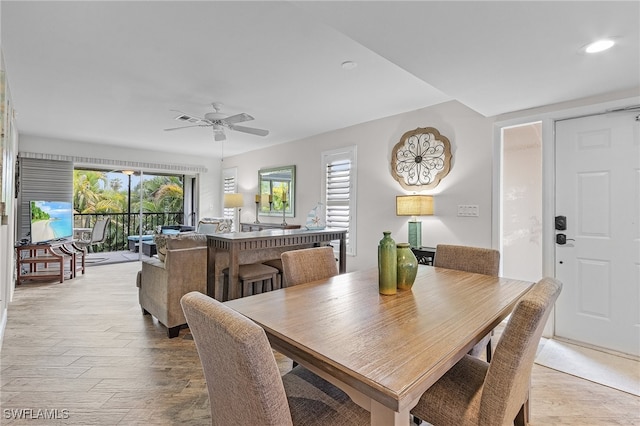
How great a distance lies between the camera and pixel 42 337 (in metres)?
2.81

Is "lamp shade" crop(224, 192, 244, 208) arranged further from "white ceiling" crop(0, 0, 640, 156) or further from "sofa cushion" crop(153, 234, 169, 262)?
"sofa cushion" crop(153, 234, 169, 262)

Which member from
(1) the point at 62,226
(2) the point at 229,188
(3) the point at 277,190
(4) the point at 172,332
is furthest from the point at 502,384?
(2) the point at 229,188

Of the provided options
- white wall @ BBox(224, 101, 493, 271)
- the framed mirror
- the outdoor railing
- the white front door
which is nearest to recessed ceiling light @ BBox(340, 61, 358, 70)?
white wall @ BBox(224, 101, 493, 271)

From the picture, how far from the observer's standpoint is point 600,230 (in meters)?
2.75

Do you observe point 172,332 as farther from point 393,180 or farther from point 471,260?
point 393,180

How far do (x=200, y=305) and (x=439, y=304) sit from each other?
107 cm

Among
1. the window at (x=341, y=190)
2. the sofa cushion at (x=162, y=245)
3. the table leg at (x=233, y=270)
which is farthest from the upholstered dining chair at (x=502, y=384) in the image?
the window at (x=341, y=190)

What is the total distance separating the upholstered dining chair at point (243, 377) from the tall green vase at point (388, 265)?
0.59 meters

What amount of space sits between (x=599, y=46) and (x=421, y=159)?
2007 millimetres

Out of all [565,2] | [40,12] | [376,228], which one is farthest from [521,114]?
[40,12]

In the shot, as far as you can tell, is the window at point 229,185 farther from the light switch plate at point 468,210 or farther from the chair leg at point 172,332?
the light switch plate at point 468,210

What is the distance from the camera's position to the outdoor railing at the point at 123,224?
789cm

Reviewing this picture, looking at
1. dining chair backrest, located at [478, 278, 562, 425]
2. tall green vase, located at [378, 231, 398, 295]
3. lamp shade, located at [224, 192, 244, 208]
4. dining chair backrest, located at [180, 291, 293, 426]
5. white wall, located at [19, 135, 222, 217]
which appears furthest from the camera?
lamp shade, located at [224, 192, 244, 208]

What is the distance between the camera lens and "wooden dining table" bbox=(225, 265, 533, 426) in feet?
2.84
